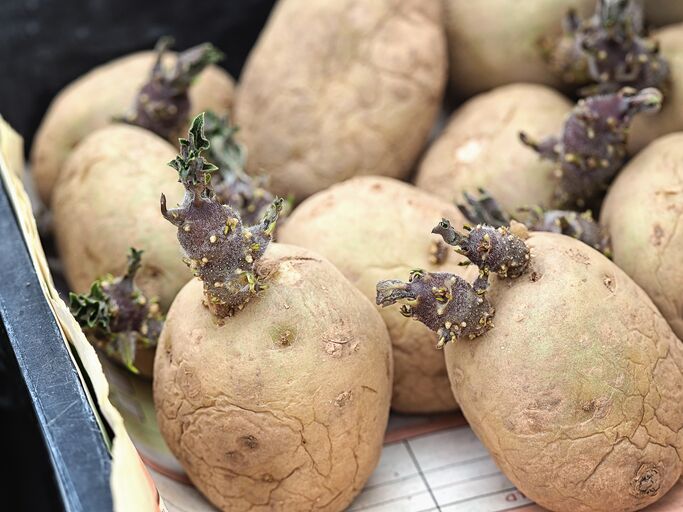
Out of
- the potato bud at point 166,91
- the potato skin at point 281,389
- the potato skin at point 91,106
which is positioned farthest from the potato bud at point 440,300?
the potato skin at point 91,106

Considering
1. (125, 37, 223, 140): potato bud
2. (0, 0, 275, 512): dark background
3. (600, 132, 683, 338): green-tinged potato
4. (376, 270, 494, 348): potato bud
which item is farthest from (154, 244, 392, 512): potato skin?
(0, 0, 275, 512): dark background

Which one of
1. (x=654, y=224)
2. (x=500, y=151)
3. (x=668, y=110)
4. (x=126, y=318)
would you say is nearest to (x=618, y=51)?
(x=668, y=110)

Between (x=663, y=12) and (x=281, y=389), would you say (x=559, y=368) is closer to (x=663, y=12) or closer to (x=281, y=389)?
(x=281, y=389)

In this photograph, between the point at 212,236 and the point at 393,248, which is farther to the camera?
the point at 393,248

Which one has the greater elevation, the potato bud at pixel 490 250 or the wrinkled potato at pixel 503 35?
the wrinkled potato at pixel 503 35

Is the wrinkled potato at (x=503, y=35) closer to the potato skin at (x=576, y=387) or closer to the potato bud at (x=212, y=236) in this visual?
the potato skin at (x=576, y=387)
